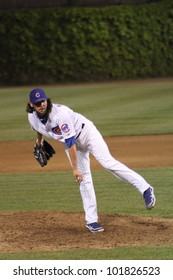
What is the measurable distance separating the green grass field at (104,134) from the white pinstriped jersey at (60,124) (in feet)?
4.49

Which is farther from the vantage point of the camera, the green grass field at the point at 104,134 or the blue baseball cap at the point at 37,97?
the blue baseball cap at the point at 37,97

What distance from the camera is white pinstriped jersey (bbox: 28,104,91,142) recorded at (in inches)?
400

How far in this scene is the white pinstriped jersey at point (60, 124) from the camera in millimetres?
10172

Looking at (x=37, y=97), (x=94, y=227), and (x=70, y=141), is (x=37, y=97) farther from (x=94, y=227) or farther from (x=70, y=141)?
(x=94, y=227)

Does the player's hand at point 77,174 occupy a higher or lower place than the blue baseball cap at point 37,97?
lower

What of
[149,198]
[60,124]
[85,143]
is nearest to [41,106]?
[60,124]

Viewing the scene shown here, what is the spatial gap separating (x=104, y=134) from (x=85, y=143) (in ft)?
35.0

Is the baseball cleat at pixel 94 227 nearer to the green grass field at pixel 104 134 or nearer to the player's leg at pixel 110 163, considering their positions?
the player's leg at pixel 110 163

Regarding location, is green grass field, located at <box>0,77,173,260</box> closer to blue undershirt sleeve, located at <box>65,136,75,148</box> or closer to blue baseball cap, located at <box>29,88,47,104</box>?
blue undershirt sleeve, located at <box>65,136,75,148</box>

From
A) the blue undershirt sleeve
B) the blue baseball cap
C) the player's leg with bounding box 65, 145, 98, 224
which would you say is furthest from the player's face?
the player's leg with bounding box 65, 145, 98, 224

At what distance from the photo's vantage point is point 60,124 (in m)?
10.2

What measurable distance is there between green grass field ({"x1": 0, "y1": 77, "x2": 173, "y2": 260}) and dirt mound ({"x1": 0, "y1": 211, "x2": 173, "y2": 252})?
1.23 ft

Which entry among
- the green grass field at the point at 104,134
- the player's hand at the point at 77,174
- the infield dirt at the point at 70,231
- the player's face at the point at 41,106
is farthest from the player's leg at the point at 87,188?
the green grass field at the point at 104,134

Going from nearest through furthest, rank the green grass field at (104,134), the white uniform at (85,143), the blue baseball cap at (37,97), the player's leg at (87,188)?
the green grass field at (104,134) < the blue baseball cap at (37,97) < the white uniform at (85,143) < the player's leg at (87,188)
